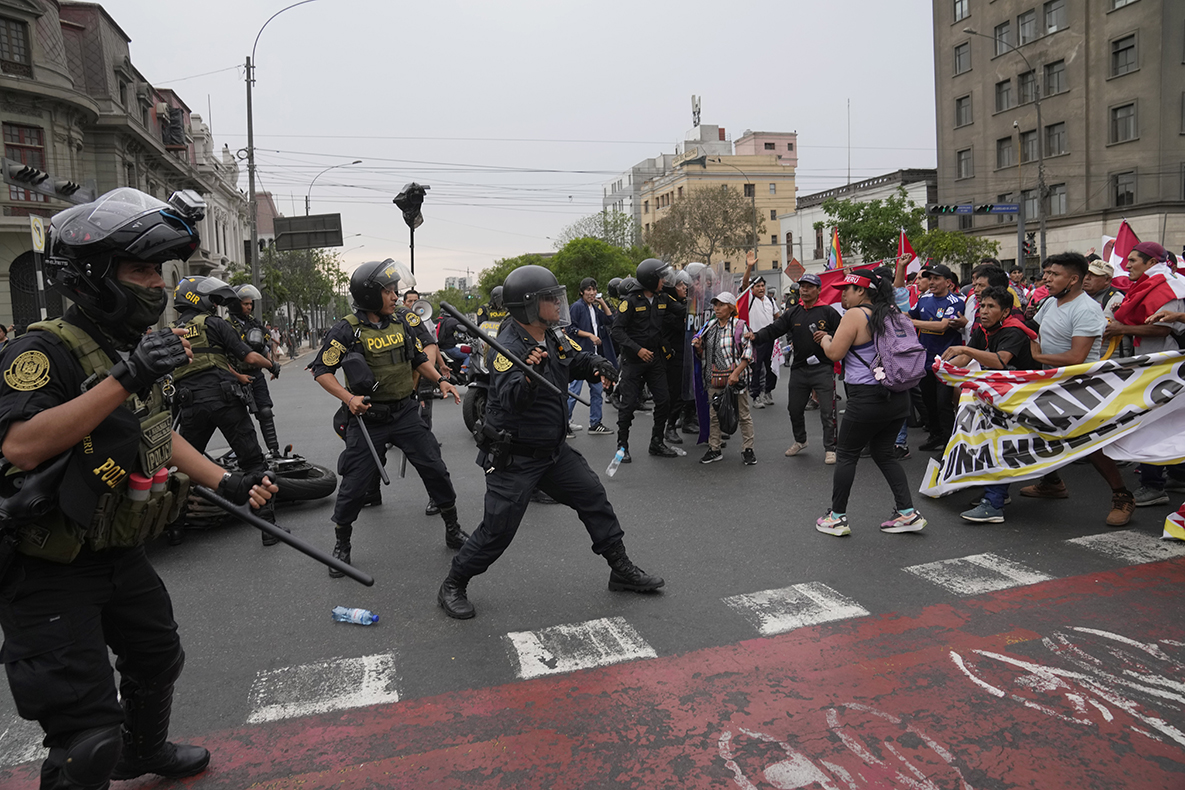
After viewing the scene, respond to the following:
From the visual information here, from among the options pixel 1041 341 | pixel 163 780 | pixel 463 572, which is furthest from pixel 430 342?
pixel 1041 341

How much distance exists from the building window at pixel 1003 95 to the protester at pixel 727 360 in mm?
42878

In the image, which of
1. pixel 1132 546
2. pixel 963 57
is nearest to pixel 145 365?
pixel 1132 546

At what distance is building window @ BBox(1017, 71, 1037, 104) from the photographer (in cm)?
4225

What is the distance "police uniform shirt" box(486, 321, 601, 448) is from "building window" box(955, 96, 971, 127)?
1945 inches

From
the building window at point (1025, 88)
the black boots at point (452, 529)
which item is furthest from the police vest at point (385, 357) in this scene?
the building window at point (1025, 88)

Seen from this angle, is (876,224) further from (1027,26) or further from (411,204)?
(411,204)

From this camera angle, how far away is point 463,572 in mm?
4660

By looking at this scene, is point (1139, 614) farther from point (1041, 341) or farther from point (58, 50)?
point (58, 50)

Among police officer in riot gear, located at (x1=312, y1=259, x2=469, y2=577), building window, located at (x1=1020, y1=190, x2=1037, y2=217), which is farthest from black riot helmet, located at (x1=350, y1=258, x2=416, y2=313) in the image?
building window, located at (x1=1020, y1=190, x2=1037, y2=217)

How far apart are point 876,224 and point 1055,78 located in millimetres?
11438

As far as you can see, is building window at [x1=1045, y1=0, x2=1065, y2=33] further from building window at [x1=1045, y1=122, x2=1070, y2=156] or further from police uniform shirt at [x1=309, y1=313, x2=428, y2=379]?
police uniform shirt at [x1=309, y1=313, x2=428, y2=379]

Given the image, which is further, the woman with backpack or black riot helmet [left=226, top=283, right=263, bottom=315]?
black riot helmet [left=226, top=283, right=263, bottom=315]

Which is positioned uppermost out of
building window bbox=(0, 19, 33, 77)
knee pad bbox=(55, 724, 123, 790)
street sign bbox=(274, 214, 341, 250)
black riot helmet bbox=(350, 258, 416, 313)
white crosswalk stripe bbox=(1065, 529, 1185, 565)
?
building window bbox=(0, 19, 33, 77)

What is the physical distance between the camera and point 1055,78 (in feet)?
135
